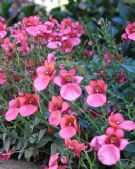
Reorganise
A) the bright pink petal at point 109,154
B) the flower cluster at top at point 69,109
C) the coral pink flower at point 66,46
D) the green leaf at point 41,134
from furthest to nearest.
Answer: the coral pink flower at point 66,46 < the green leaf at point 41,134 < the flower cluster at top at point 69,109 < the bright pink petal at point 109,154

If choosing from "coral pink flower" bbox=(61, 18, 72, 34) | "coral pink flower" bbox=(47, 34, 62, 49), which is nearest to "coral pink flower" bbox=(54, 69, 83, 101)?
"coral pink flower" bbox=(47, 34, 62, 49)

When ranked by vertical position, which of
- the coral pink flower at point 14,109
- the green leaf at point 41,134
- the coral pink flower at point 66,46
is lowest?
the green leaf at point 41,134

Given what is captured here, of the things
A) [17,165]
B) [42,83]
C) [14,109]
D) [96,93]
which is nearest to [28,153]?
[17,165]

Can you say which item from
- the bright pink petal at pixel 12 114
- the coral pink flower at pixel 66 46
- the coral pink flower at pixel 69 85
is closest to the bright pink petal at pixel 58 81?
the coral pink flower at pixel 69 85

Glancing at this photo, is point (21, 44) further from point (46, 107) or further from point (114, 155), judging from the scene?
point (114, 155)

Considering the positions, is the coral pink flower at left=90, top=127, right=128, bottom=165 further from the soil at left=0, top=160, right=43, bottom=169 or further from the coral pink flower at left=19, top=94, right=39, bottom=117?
the soil at left=0, top=160, right=43, bottom=169

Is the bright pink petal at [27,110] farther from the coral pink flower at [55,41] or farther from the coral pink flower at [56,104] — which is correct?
the coral pink flower at [55,41]
